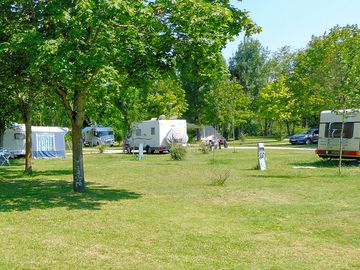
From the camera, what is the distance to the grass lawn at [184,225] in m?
5.67

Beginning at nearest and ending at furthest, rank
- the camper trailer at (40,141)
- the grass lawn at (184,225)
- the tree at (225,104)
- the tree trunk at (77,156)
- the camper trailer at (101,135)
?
the grass lawn at (184,225) → the tree trunk at (77,156) → the camper trailer at (40,141) → the tree at (225,104) → the camper trailer at (101,135)

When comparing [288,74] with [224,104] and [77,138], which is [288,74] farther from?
[77,138]

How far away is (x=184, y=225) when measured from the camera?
304 inches

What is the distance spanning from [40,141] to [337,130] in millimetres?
19384

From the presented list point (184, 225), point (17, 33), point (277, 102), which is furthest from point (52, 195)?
point (277, 102)

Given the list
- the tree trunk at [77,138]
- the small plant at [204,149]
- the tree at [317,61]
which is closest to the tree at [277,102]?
the tree at [317,61]

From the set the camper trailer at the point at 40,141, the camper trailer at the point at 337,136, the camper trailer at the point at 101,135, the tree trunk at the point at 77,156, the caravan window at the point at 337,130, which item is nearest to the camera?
the tree trunk at the point at 77,156

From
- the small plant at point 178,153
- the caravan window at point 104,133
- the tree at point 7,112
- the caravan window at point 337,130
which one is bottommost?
the small plant at point 178,153

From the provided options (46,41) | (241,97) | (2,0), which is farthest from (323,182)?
(241,97)

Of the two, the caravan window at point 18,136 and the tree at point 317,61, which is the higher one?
the tree at point 317,61

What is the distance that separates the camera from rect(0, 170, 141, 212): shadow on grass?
9.98 metres

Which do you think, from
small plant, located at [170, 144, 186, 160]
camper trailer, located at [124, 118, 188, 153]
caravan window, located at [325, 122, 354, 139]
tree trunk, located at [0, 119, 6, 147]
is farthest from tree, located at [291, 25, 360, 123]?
tree trunk, located at [0, 119, 6, 147]

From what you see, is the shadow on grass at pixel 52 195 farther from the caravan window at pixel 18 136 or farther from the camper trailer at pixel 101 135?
the camper trailer at pixel 101 135

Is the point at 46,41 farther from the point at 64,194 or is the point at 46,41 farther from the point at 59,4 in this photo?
the point at 64,194
